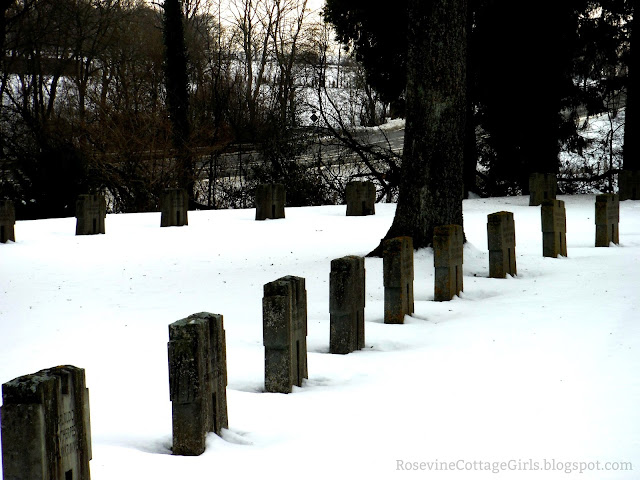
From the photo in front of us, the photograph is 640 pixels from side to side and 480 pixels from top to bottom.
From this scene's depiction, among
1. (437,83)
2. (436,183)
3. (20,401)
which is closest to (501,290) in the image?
(436,183)

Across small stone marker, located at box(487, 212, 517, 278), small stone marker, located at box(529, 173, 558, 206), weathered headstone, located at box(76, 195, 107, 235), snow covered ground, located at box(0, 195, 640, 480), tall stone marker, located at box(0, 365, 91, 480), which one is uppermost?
small stone marker, located at box(529, 173, 558, 206)

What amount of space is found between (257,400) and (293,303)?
0.67 metres

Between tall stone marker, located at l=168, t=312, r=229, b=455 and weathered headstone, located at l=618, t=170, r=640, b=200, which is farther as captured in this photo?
weathered headstone, located at l=618, t=170, r=640, b=200

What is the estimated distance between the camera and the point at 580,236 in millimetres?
13305

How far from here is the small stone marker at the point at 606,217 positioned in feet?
37.8

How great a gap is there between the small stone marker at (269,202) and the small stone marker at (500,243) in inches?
292

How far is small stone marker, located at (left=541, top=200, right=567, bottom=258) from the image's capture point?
10531 mm

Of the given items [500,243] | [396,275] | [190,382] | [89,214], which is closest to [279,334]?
[190,382]

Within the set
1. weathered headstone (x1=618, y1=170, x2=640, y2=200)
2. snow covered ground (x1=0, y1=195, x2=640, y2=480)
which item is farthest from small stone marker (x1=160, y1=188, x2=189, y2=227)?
weathered headstone (x1=618, y1=170, x2=640, y2=200)

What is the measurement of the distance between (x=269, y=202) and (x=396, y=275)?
29.8ft

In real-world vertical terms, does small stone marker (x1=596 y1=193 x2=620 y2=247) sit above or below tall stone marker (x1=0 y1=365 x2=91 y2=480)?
above

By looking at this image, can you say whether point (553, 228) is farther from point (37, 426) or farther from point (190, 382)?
point (37, 426)

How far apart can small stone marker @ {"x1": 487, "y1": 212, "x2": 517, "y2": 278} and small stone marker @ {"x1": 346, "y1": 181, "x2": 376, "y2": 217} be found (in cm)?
716

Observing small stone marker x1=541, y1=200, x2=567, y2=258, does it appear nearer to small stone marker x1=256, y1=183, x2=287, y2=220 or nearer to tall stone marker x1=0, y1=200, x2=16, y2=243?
small stone marker x1=256, y1=183, x2=287, y2=220
